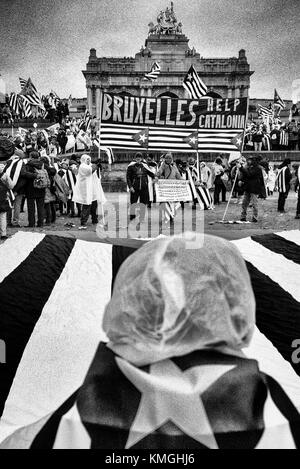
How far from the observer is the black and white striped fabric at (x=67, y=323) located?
129cm

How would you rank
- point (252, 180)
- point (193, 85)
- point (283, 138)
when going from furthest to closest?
point (283, 138)
point (193, 85)
point (252, 180)

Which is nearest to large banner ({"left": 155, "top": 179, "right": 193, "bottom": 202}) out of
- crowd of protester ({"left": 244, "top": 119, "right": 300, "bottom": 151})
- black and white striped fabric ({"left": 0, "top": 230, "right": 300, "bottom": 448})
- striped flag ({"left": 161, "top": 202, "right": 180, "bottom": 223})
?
striped flag ({"left": 161, "top": 202, "right": 180, "bottom": 223})

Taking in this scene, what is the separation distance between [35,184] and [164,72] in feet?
132

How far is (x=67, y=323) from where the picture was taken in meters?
2.64

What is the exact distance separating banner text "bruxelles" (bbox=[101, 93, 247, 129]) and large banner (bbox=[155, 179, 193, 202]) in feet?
4.01

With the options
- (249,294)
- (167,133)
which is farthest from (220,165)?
(249,294)

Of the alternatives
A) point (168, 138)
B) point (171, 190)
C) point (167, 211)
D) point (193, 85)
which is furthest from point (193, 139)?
point (193, 85)

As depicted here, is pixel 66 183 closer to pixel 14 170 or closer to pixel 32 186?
pixel 32 186

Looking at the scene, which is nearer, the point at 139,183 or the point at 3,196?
the point at 3,196

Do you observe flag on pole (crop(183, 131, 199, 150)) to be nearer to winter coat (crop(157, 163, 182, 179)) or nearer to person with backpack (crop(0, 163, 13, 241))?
winter coat (crop(157, 163, 182, 179))

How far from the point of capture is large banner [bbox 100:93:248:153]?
25.4 feet

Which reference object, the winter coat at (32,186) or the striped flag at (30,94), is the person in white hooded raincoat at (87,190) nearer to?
the winter coat at (32,186)
